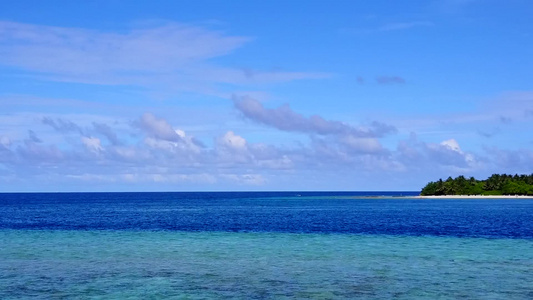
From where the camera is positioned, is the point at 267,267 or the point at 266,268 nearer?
the point at 266,268

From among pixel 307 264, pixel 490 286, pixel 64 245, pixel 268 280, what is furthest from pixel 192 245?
pixel 490 286

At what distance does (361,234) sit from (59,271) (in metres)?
42.2

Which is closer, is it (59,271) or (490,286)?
(490,286)

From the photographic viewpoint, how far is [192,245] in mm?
58062

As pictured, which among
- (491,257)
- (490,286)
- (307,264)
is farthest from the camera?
(491,257)

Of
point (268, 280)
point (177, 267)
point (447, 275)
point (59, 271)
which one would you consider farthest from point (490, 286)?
point (59, 271)

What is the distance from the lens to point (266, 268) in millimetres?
41750

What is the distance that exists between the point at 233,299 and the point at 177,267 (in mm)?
12479

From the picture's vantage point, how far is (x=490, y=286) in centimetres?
3431

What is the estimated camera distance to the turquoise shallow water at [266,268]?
32.8 meters

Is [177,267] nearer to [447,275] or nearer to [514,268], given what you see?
[447,275]

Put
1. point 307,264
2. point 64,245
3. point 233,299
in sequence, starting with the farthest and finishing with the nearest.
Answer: point 64,245
point 307,264
point 233,299

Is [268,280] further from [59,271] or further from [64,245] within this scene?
[64,245]

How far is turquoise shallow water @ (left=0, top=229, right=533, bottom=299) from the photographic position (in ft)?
108
